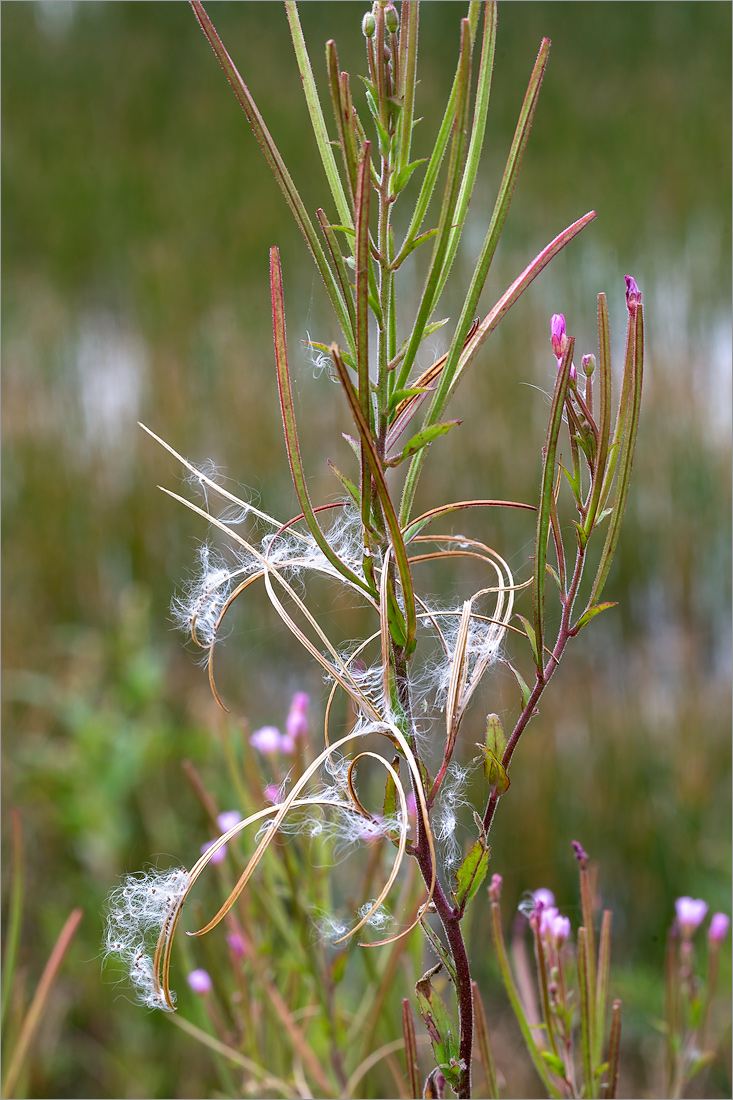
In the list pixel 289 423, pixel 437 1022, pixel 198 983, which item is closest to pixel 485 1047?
pixel 437 1022

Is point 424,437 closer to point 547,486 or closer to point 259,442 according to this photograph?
point 547,486

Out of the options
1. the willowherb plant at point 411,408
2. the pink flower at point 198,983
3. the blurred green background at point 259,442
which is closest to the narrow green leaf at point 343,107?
the willowherb plant at point 411,408

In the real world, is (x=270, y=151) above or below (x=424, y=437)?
above

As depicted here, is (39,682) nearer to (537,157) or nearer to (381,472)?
(381,472)

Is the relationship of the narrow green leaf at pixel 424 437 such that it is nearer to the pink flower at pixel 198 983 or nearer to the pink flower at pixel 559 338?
the pink flower at pixel 559 338

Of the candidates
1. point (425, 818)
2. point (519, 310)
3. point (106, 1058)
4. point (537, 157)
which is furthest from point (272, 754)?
point (537, 157)

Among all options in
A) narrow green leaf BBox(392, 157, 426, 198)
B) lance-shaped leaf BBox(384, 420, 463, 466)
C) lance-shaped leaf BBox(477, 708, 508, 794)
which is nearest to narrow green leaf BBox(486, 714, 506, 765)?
lance-shaped leaf BBox(477, 708, 508, 794)

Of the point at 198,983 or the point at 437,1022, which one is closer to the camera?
the point at 437,1022
